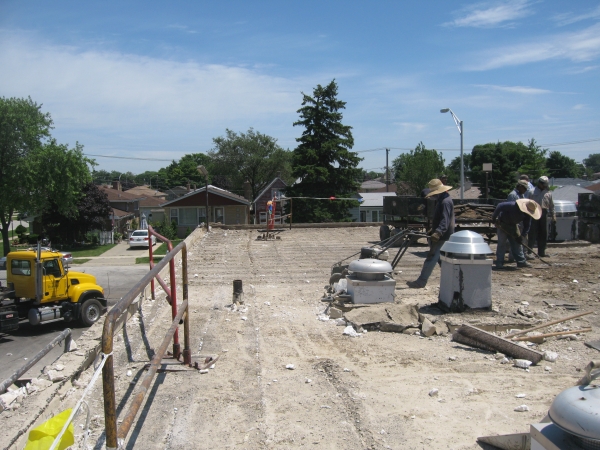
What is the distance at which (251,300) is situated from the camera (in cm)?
852

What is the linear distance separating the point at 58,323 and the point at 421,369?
16.1 metres

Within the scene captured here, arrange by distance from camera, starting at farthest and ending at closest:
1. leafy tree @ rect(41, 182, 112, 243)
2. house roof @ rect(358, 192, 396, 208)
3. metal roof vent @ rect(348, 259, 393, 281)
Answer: house roof @ rect(358, 192, 396, 208) < leafy tree @ rect(41, 182, 112, 243) < metal roof vent @ rect(348, 259, 393, 281)

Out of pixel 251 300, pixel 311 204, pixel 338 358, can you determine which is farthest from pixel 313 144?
pixel 338 358

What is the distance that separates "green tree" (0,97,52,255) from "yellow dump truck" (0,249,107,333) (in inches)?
969

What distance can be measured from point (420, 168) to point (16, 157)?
33.6 m

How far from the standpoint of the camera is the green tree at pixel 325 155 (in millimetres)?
40000

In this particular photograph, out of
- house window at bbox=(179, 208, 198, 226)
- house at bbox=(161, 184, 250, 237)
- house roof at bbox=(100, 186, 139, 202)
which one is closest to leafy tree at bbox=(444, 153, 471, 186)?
house at bbox=(161, 184, 250, 237)

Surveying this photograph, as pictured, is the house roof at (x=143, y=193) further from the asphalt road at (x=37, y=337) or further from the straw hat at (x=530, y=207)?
the straw hat at (x=530, y=207)

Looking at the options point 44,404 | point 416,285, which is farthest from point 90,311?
point 44,404

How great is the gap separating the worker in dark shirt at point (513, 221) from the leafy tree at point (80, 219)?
3945 centimetres

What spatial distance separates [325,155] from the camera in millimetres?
40688

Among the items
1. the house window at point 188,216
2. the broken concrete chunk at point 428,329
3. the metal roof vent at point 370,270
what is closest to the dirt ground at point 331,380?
the broken concrete chunk at point 428,329

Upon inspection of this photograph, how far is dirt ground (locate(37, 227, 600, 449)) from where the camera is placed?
366 cm

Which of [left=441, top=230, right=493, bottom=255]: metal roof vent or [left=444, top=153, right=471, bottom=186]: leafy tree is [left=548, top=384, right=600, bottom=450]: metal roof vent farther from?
[left=444, top=153, right=471, bottom=186]: leafy tree
